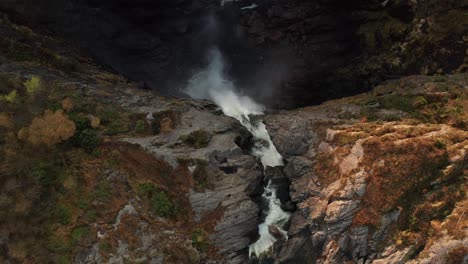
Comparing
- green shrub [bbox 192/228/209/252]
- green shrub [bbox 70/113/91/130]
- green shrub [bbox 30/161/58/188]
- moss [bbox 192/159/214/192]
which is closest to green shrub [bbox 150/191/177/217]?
green shrub [bbox 192/228/209/252]

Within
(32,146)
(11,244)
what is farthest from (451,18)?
(11,244)

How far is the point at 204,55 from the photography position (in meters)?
50.9

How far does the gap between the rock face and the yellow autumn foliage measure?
1887 cm

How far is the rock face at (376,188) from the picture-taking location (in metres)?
28.5

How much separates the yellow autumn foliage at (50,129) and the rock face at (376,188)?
1887 cm

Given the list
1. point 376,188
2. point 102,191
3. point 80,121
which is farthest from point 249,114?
point 102,191

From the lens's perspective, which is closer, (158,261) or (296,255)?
(158,261)

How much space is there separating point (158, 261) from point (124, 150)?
8.80 m

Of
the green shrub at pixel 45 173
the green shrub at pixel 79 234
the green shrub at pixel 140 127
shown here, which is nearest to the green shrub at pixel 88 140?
the green shrub at pixel 45 173

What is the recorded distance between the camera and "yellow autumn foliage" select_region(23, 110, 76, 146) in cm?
2739

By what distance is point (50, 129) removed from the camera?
91.7 feet

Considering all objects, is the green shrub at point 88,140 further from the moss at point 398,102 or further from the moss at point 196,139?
the moss at point 398,102

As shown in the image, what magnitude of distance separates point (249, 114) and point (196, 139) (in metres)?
13.0

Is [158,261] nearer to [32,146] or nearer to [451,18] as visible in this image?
[32,146]
